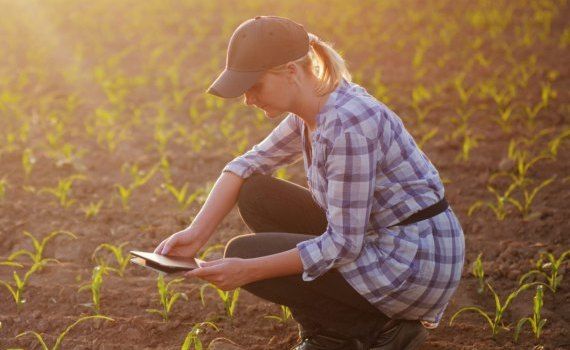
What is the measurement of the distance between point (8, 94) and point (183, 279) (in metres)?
3.89

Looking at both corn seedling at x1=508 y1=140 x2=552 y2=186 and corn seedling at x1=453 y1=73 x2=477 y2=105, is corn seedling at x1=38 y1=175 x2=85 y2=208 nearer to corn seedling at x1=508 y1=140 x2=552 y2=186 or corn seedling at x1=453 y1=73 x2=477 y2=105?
corn seedling at x1=508 y1=140 x2=552 y2=186

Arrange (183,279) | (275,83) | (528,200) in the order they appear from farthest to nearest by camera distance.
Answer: (528,200)
(183,279)
(275,83)

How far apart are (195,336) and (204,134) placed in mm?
3446

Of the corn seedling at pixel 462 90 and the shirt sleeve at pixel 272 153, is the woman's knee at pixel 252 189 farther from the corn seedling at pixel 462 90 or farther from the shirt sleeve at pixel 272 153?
the corn seedling at pixel 462 90

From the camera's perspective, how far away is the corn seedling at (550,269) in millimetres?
3492

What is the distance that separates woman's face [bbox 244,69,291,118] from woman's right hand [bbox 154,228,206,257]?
2.16 ft

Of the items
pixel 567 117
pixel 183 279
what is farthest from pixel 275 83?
pixel 567 117

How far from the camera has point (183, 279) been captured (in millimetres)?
3699

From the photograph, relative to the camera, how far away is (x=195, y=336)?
2.82m

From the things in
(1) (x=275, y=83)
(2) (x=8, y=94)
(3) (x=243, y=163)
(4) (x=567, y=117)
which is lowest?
(4) (x=567, y=117)

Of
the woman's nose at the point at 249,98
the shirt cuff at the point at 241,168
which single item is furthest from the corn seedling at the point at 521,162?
the woman's nose at the point at 249,98

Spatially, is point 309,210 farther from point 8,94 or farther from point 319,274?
point 8,94

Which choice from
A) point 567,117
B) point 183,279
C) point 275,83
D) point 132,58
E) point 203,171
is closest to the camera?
point 275,83

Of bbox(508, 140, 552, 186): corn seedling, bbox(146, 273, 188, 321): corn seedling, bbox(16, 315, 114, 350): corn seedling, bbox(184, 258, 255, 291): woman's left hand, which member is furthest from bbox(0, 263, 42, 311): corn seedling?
bbox(508, 140, 552, 186): corn seedling
